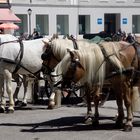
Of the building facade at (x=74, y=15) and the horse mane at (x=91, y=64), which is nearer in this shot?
the horse mane at (x=91, y=64)

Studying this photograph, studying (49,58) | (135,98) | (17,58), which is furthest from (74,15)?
(135,98)

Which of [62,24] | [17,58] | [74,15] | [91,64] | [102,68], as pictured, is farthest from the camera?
[62,24]

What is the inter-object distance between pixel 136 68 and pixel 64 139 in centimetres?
182

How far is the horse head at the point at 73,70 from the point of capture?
8.90 m

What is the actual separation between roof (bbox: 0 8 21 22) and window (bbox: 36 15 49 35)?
15.5 feet

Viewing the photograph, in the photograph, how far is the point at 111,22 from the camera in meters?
55.6

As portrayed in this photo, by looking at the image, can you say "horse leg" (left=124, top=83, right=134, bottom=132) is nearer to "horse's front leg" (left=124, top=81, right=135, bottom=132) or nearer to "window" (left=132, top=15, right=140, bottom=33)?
"horse's front leg" (left=124, top=81, right=135, bottom=132)

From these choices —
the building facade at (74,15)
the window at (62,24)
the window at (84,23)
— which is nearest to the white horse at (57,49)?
the building facade at (74,15)

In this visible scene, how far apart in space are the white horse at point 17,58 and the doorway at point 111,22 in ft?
141

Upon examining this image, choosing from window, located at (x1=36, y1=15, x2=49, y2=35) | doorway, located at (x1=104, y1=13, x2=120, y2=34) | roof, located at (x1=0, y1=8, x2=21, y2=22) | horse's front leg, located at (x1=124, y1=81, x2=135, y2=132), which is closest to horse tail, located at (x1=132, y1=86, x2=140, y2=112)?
horse's front leg, located at (x1=124, y1=81, x2=135, y2=132)

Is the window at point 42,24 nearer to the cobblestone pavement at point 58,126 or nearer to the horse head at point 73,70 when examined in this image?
the cobblestone pavement at point 58,126

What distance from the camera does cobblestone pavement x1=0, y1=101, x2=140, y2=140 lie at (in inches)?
353

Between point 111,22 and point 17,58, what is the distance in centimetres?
4432

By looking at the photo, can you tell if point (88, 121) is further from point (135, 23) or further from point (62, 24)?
point (135, 23)
